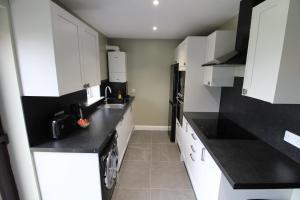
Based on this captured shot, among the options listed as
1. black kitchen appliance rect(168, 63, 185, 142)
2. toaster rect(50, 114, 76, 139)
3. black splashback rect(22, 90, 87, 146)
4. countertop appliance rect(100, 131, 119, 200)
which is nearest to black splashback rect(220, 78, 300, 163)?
black kitchen appliance rect(168, 63, 185, 142)

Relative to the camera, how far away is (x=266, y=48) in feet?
3.83

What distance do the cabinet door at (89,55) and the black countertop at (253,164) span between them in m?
1.59

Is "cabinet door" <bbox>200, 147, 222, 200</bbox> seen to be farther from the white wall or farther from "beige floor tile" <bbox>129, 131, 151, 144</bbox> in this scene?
"beige floor tile" <bbox>129, 131, 151, 144</bbox>

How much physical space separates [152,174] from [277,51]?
221cm

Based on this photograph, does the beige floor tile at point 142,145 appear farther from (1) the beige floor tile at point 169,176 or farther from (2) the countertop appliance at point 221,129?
(2) the countertop appliance at point 221,129

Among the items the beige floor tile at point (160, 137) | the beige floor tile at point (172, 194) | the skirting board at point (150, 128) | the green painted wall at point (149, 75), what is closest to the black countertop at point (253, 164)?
the beige floor tile at point (172, 194)

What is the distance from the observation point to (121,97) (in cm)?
350

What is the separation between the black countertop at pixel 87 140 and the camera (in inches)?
55.8

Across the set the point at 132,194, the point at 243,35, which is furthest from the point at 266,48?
the point at 132,194

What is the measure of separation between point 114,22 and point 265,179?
2664mm

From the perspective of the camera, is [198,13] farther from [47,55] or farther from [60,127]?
[60,127]

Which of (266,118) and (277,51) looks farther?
(266,118)

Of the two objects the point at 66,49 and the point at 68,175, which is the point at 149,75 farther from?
the point at 68,175

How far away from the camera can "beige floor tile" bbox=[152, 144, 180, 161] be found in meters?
2.86
